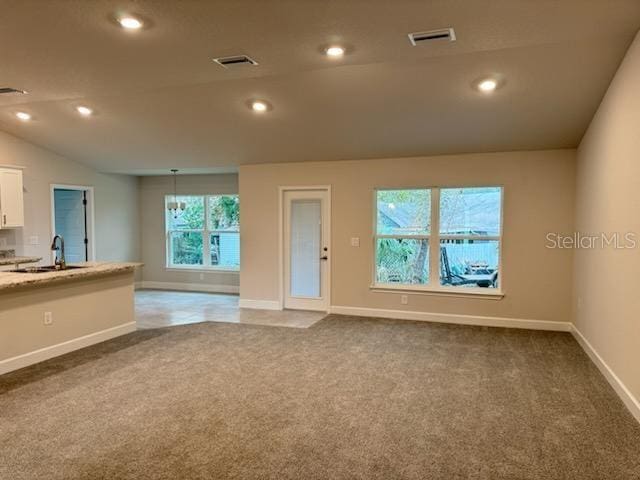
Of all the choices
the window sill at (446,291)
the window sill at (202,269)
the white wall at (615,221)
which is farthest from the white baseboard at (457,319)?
the window sill at (202,269)

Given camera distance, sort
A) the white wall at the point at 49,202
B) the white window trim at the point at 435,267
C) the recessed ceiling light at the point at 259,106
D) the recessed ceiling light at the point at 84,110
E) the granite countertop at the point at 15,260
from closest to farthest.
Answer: the recessed ceiling light at the point at 259,106 < the recessed ceiling light at the point at 84,110 < the white window trim at the point at 435,267 < the granite countertop at the point at 15,260 < the white wall at the point at 49,202

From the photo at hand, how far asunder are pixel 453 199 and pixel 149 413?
453 cm

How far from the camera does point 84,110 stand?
5562 millimetres

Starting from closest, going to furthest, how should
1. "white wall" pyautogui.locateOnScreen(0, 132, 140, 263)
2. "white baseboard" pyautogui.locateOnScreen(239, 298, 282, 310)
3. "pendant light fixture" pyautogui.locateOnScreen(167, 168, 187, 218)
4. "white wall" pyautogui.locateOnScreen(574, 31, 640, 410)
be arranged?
1. "white wall" pyautogui.locateOnScreen(574, 31, 640, 410)
2. "white wall" pyautogui.locateOnScreen(0, 132, 140, 263)
3. "white baseboard" pyautogui.locateOnScreen(239, 298, 282, 310)
4. "pendant light fixture" pyautogui.locateOnScreen(167, 168, 187, 218)

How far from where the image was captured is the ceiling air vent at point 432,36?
2.80m

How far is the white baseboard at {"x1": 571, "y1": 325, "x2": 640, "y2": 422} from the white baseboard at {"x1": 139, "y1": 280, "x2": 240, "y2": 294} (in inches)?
232

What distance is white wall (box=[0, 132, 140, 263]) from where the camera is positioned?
6594mm

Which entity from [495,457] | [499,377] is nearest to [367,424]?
[495,457]

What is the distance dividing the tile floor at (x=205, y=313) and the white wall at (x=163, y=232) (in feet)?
2.12

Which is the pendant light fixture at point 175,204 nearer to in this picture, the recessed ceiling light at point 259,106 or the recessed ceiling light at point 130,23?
the recessed ceiling light at point 259,106

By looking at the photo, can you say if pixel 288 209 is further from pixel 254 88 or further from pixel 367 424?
pixel 367 424

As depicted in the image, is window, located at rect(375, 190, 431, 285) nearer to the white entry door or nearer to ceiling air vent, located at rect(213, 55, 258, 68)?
the white entry door

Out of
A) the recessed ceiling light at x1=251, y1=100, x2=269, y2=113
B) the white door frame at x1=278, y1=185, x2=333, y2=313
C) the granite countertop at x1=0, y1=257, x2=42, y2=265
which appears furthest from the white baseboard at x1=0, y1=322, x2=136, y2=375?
the recessed ceiling light at x1=251, y1=100, x2=269, y2=113

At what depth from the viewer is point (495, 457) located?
263cm
